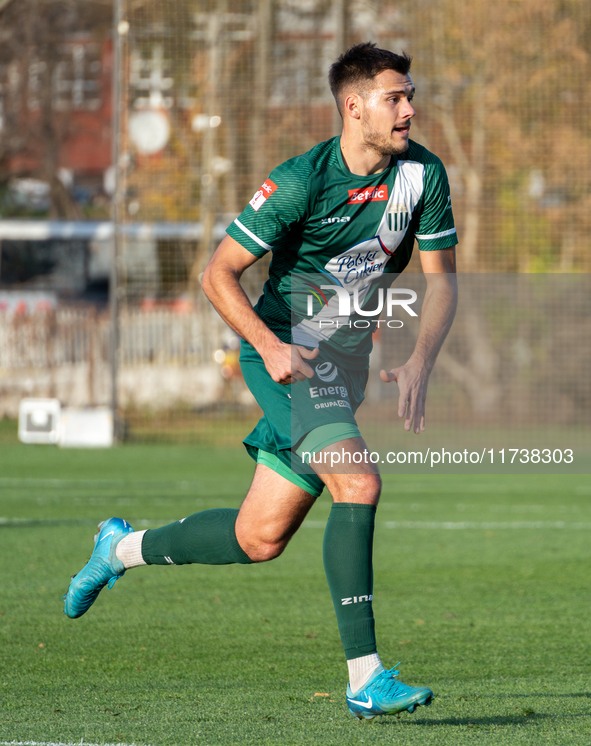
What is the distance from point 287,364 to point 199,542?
92 cm

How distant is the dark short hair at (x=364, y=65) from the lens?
12.5 ft

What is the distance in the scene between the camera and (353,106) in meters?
3.84

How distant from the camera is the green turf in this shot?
3.62 meters

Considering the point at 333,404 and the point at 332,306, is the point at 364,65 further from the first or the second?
the point at 333,404

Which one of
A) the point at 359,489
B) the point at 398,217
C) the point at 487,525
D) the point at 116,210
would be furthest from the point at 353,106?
the point at 116,210

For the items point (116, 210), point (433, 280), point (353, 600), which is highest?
point (116, 210)

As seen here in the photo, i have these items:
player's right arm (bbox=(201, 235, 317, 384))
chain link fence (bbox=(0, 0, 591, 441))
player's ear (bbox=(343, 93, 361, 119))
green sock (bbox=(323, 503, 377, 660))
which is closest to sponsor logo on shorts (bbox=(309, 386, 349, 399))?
player's right arm (bbox=(201, 235, 317, 384))

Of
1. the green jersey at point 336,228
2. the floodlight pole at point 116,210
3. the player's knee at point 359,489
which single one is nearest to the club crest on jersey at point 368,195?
the green jersey at point 336,228

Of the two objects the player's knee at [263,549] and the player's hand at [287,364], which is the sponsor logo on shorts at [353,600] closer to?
the player's knee at [263,549]

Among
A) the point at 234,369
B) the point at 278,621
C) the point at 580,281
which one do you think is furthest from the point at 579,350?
the point at 278,621

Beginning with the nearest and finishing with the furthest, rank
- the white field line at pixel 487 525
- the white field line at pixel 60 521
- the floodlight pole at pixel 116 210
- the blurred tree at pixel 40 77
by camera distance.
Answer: the white field line at pixel 60 521 → the white field line at pixel 487 525 → the floodlight pole at pixel 116 210 → the blurred tree at pixel 40 77

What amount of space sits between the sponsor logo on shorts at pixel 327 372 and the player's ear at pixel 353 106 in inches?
33.0

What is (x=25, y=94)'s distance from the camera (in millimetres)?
26172

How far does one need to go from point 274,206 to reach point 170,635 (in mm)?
2201
